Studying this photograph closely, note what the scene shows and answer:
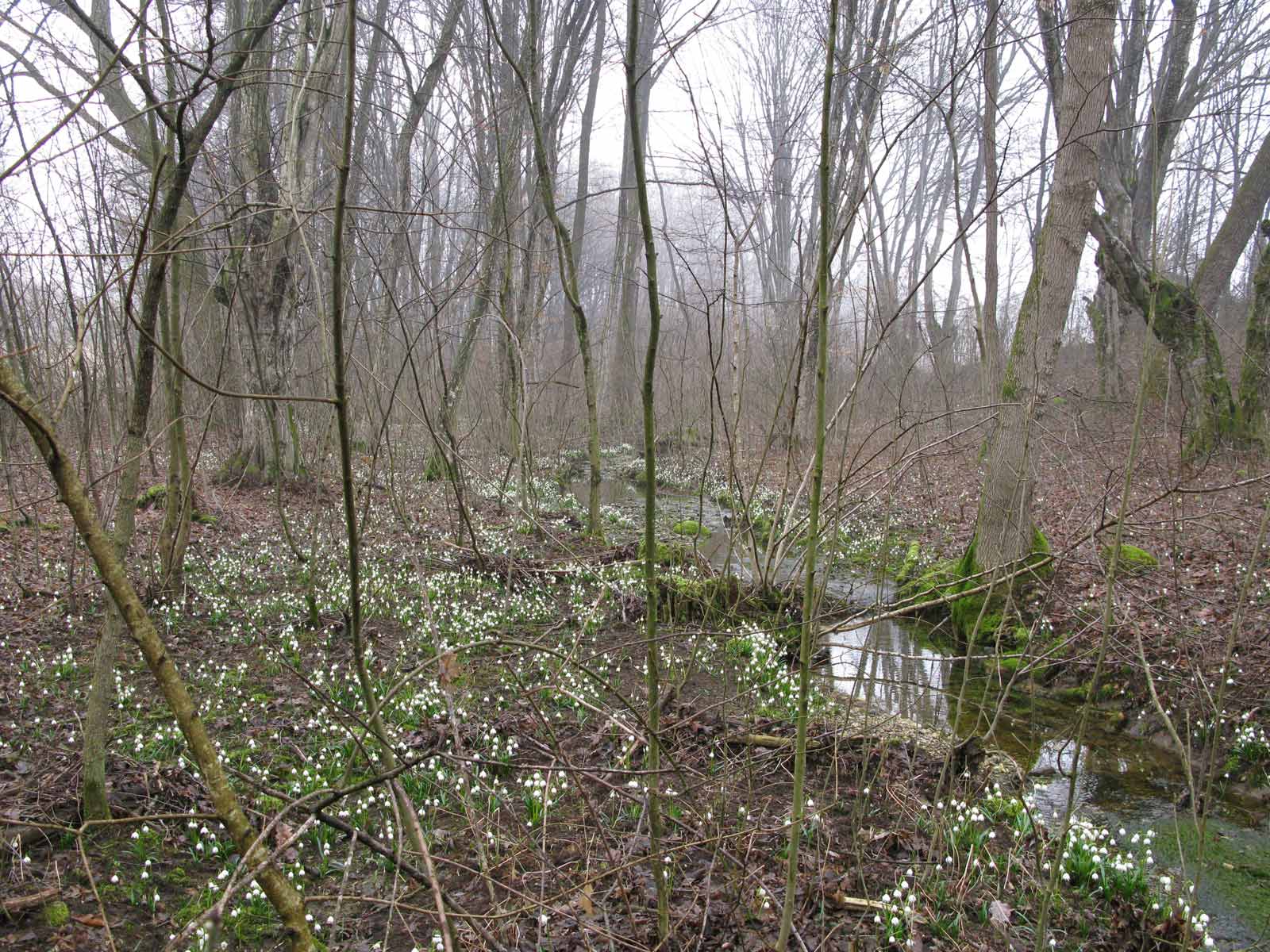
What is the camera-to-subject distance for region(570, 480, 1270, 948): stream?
11.7 ft

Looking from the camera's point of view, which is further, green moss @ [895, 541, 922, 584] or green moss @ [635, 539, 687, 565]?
green moss @ [895, 541, 922, 584]

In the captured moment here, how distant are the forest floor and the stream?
27cm

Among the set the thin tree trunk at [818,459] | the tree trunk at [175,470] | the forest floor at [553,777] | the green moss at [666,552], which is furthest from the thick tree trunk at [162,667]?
the green moss at [666,552]

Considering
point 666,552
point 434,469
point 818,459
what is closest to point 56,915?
point 818,459

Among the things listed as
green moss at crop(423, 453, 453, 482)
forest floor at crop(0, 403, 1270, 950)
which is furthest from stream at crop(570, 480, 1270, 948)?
green moss at crop(423, 453, 453, 482)

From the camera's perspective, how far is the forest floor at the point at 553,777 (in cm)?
281

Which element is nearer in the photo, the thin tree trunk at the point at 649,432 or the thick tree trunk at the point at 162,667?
the thick tree trunk at the point at 162,667

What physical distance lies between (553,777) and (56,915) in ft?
7.32

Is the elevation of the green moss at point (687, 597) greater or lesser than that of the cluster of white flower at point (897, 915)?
greater

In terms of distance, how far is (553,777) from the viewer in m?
4.26

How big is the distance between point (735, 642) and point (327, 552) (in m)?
4.35

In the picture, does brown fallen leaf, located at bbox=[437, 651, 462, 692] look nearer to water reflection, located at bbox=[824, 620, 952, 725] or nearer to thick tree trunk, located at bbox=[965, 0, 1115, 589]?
water reflection, located at bbox=[824, 620, 952, 725]

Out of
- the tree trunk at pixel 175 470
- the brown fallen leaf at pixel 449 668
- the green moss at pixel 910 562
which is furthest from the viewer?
the green moss at pixel 910 562

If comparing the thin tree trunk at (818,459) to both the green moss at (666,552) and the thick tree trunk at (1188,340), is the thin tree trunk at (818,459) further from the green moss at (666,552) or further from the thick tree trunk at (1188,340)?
the thick tree trunk at (1188,340)
